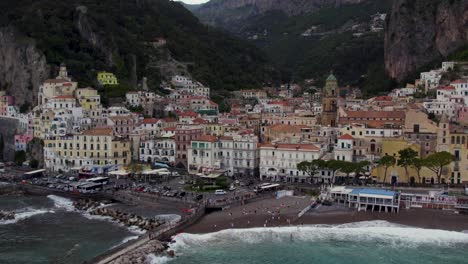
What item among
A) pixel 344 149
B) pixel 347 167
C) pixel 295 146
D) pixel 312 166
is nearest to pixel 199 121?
pixel 295 146

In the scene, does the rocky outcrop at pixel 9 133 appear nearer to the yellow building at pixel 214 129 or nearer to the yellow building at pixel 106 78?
the yellow building at pixel 106 78

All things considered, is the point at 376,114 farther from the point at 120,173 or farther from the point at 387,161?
the point at 120,173

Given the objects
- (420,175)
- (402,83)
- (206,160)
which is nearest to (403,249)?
(420,175)

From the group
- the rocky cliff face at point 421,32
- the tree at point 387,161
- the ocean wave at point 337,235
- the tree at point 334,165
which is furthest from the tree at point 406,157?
the rocky cliff face at point 421,32

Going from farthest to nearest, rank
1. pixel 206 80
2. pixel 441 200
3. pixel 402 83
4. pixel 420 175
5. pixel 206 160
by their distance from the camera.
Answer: pixel 206 80
pixel 402 83
pixel 206 160
pixel 420 175
pixel 441 200

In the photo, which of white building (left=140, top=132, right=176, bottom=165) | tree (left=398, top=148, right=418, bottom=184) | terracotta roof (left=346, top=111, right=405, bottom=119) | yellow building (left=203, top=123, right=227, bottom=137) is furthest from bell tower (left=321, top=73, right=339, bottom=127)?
tree (left=398, top=148, right=418, bottom=184)

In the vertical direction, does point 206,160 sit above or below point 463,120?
→ below

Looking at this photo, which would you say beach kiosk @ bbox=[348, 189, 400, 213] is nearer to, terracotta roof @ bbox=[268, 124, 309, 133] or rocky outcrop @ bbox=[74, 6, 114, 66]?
terracotta roof @ bbox=[268, 124, 309, 133]

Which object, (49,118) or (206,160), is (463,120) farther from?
(49,118)
